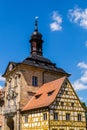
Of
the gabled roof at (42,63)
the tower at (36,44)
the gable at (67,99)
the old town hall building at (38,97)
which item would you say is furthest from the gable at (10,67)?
the gable at (67,99)

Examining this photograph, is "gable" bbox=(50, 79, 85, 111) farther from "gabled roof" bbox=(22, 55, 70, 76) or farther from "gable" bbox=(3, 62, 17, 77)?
"gable" bbox=(3, 62, 17, 77)

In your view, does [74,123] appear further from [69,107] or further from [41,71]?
[41,71]

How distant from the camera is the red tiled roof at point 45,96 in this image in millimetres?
33434

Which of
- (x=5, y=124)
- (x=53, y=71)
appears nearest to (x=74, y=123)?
(x=53, y=71)

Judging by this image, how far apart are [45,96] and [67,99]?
3.43 metres

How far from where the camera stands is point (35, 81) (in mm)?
41906

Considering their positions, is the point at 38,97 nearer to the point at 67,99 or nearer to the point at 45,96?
the point at 45,96

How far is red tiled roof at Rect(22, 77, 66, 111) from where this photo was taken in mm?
33434

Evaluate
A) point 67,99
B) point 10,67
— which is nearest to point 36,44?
point 10,67

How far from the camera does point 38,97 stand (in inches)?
1489

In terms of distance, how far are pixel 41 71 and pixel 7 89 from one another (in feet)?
25.5

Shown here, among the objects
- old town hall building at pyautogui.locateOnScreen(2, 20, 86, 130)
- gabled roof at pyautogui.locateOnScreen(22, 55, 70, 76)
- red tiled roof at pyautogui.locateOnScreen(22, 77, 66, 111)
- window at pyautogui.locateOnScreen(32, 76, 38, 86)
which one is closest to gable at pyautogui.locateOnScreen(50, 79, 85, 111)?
old town hall building at pyautogui.locateOnScreen(2, 20, 86, 130)

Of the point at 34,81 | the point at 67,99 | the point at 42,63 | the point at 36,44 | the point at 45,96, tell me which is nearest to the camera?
the point at 67,99

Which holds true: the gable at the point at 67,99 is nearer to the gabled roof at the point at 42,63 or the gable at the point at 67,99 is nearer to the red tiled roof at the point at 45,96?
the red tiled roof at the point at 45,96
